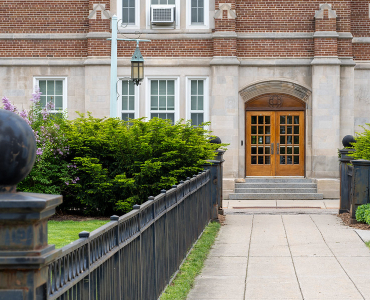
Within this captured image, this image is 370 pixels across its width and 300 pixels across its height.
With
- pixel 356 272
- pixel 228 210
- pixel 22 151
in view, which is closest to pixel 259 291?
pixel 356 272

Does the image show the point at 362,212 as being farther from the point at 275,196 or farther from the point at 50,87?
the point at 50,87

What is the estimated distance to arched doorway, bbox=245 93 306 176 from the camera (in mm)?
20438

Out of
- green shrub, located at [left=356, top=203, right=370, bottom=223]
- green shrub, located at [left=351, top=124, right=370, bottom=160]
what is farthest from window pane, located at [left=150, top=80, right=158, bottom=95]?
green shrub, located at [left=356, top=203, right=370, bottom=223]

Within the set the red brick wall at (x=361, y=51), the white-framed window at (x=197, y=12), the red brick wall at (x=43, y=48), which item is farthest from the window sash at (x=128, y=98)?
the red brick wall at (x=361, y=51)

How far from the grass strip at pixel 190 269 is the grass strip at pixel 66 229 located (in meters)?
1.92

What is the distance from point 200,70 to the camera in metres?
20.1

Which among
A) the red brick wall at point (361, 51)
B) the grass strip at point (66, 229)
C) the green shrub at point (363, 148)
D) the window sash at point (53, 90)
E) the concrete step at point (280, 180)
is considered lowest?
the grass strip at point (66, 229)

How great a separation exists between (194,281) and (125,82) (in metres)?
13.9

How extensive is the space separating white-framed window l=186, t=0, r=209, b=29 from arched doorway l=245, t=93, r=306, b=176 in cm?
328

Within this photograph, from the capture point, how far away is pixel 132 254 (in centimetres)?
495

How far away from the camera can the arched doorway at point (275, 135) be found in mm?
20438

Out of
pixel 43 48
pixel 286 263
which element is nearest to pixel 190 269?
pixel 286 263

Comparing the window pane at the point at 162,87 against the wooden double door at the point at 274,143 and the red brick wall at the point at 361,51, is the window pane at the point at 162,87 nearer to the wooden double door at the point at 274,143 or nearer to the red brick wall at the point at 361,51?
the wooden double door at the point at 274,143

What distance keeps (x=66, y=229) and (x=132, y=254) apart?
5.70m
